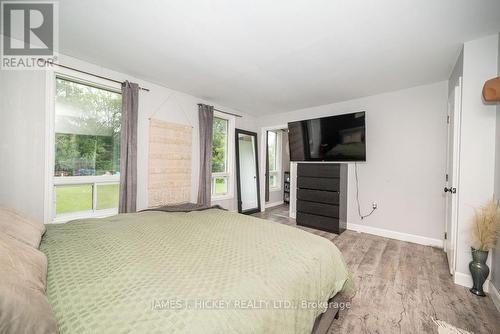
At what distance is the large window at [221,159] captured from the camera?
4.27 meters

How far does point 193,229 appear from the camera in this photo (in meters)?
1.57

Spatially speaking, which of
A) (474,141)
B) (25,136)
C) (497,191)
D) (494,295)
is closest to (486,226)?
(497,191)

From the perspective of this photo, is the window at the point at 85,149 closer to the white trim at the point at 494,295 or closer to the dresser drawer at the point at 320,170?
the dresser drawer at the point at 320,170

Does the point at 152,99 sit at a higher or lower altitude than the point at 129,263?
higher

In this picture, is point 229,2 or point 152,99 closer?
point 229,2

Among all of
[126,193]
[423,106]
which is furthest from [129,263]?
[423,106]

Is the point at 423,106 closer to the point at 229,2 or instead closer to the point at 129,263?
the point at 229,2

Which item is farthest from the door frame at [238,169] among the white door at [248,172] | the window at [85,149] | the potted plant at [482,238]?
the potted plant at [482,238]

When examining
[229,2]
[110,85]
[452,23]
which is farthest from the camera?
[110,85]

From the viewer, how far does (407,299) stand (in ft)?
5.80

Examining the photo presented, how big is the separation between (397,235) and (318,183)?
1.43m

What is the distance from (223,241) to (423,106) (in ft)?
11.6

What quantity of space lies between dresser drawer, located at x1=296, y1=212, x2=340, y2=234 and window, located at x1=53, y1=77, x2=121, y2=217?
3.09m

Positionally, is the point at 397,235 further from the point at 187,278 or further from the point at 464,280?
the point at 187,278
